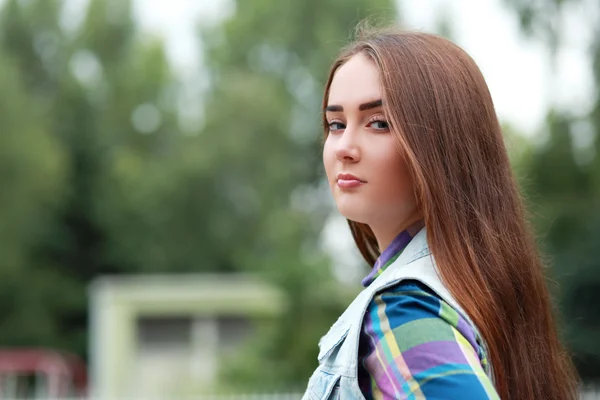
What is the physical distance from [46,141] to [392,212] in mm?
22472

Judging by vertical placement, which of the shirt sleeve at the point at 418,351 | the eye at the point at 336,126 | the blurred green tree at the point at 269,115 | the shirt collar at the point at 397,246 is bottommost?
the shirt sleeve at the point at 418,351

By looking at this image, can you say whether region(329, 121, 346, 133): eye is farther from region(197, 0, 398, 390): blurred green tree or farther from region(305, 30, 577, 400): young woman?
region(197, 0, 398, 390): blurred green tree

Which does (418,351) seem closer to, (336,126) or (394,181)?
(394,181)

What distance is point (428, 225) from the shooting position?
1.24 meters

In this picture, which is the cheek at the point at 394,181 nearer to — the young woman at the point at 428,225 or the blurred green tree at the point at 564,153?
the young woman at the point at 428,225

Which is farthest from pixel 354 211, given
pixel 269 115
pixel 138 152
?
pixel 138 152

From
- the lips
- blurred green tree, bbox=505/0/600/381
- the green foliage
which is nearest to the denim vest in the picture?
the lips

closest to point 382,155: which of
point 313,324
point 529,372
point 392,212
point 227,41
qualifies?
point 392,212

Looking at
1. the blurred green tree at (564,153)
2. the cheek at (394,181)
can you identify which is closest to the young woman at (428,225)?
the cheek at (394,181)

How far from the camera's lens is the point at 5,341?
23641mm

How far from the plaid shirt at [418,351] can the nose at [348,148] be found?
228 mm

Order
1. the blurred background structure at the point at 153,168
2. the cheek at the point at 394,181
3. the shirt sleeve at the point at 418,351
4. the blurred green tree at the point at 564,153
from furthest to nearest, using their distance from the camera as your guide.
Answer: the blurred background structure at the point at 153,168, the blurred green tree at the point at 564,153, the cheek at the point at 394,181, the shirt sleeve at the point at 418,351

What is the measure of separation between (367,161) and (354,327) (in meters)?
0.26

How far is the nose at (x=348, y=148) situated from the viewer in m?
1.29
